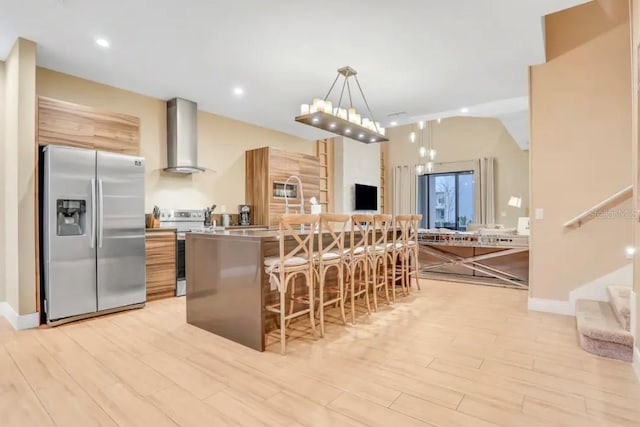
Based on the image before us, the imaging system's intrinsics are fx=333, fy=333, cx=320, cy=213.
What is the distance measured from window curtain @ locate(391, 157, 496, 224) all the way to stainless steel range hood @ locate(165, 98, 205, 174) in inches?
278

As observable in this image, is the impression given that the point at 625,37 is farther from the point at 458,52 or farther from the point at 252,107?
the point at 252,107

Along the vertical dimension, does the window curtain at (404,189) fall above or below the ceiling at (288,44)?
below

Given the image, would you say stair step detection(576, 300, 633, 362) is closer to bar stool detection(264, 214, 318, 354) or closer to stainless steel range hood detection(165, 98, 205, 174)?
bar stool detection(264, 214, 318, 354)

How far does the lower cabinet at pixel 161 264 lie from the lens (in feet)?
14.0

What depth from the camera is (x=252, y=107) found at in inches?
209

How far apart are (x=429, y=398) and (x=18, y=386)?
260 cm

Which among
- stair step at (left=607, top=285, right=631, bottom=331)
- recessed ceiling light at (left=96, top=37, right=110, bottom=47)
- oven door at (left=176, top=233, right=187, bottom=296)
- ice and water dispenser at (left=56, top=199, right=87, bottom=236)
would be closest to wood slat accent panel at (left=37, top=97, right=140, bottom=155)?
ice and water dispenser at (left=56, top=199, right=87, bottom=236)

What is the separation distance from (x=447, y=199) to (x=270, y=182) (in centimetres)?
651

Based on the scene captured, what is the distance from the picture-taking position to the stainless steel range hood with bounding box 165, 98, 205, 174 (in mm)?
4883

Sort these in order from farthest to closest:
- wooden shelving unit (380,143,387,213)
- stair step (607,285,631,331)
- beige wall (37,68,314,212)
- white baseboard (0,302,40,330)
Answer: wooden shelving unit (380,143,387,213) → beige wall (37,68,314,212) → white baseboard (0,302,40,330) → stair step (607,285,631,331)

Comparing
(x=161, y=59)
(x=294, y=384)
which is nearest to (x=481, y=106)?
(x=161, y=59)

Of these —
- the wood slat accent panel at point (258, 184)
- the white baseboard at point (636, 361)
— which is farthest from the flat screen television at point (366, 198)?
the white baseboard at point (636, 361)

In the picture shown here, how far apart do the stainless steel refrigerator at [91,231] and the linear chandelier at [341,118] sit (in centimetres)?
212

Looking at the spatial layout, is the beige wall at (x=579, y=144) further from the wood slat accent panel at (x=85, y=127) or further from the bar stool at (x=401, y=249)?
the wood slat accent panel at (x=85, y=127)
